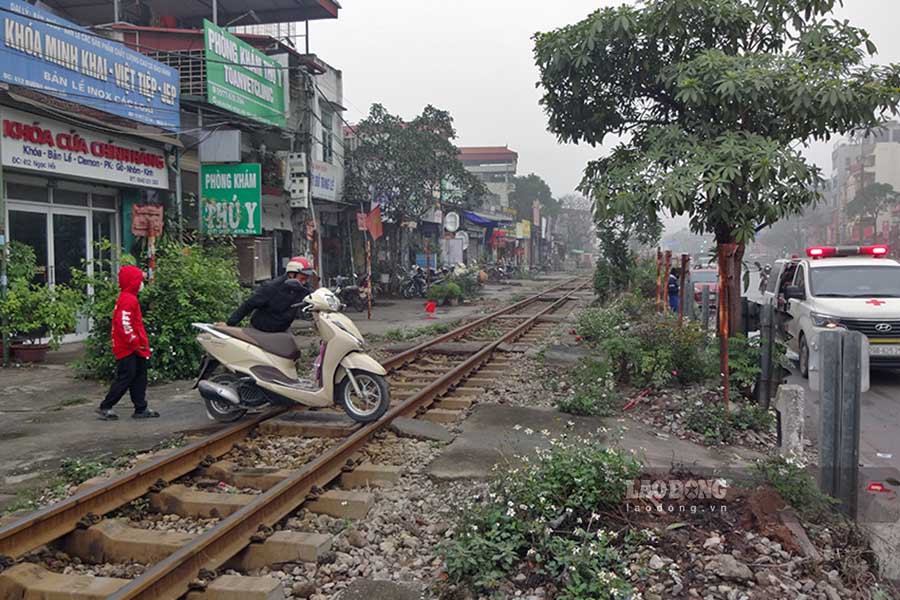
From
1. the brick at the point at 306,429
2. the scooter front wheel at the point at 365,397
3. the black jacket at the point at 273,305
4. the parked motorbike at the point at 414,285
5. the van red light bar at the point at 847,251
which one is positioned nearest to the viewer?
the brick at the point at 306,429

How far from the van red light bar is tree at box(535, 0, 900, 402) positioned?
4.34 metres

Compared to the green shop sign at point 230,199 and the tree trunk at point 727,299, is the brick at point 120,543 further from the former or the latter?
the green shop sign at point 230,199

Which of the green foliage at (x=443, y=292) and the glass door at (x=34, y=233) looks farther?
the green foliage at (x=443, y=292)

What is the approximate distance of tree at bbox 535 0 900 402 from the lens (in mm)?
7246

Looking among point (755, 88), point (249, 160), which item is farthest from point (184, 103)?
point (755, 88)

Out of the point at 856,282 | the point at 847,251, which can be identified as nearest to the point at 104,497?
the point at 856,282

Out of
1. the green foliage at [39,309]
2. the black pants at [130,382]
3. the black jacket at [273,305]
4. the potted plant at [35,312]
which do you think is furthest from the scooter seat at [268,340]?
the green foliage at [39,309]

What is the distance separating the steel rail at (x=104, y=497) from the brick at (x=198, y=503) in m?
0.19

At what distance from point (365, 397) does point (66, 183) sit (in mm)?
9251

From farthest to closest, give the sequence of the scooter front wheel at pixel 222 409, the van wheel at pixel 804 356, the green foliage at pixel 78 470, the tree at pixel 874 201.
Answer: the tree at pixel 874 201 < the van wheel at pixel 804 356 < the scooter front wheel at pixel 222 409 < the green foliage at pixel 78 470

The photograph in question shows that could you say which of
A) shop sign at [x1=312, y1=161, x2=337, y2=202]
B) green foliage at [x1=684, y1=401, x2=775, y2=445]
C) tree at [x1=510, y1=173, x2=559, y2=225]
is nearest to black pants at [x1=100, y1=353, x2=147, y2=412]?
green foliage at [x1=684, y1=401, x2=775, y2=445]

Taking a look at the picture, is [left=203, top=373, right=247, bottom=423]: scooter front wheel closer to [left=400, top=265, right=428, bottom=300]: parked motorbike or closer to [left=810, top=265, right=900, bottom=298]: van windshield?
[left=810, top=265, right=900, bottom=298]: van windshield

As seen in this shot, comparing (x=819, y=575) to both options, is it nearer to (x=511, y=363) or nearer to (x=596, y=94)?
(x=596, y=94)

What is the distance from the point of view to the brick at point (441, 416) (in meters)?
7.83
